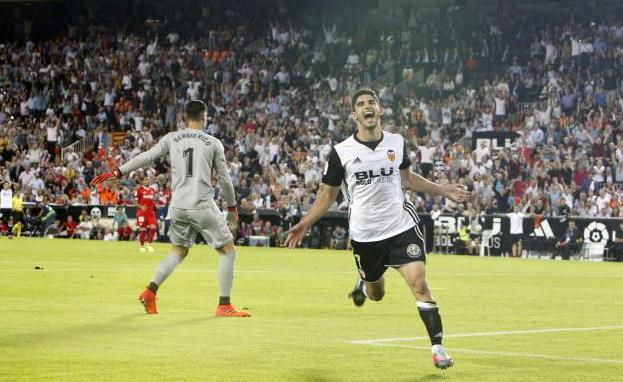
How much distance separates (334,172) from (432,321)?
68.0 inches

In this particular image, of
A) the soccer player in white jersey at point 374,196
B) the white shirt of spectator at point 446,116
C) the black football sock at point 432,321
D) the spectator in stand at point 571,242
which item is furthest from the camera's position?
the white shirt of spectator at point 446,116

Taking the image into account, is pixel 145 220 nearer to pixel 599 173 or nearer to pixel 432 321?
pixel 599 173

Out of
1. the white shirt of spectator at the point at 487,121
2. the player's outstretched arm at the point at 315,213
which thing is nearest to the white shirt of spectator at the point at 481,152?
the white shirt of spectator at the point at 487,121

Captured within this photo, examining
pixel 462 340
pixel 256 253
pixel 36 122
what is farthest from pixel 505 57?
pixel 462 340

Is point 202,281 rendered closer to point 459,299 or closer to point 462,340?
point 459,299

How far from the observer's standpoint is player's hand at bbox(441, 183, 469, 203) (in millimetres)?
10734

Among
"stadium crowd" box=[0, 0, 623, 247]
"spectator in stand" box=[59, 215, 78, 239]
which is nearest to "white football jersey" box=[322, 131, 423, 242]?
"stadium crowd" box=[0, 0, 623, 247]

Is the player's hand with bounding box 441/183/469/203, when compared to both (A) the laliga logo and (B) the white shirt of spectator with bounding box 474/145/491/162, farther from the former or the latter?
(B) the white shirt of spectator with bounding box 474/145/491/162

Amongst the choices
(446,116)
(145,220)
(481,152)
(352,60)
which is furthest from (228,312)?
(352,60)

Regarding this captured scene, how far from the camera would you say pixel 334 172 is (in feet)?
35.2

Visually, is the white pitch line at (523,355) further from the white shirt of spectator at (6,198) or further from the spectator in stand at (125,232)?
the white shirt of spectator at (6,198)

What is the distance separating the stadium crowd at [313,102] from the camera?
40.1 meters

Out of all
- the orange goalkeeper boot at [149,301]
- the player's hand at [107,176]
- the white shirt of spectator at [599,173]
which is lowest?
the orange goalkeeper boot at [149,301]

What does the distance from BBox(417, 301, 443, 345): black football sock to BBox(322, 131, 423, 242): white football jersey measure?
79 centimetres
